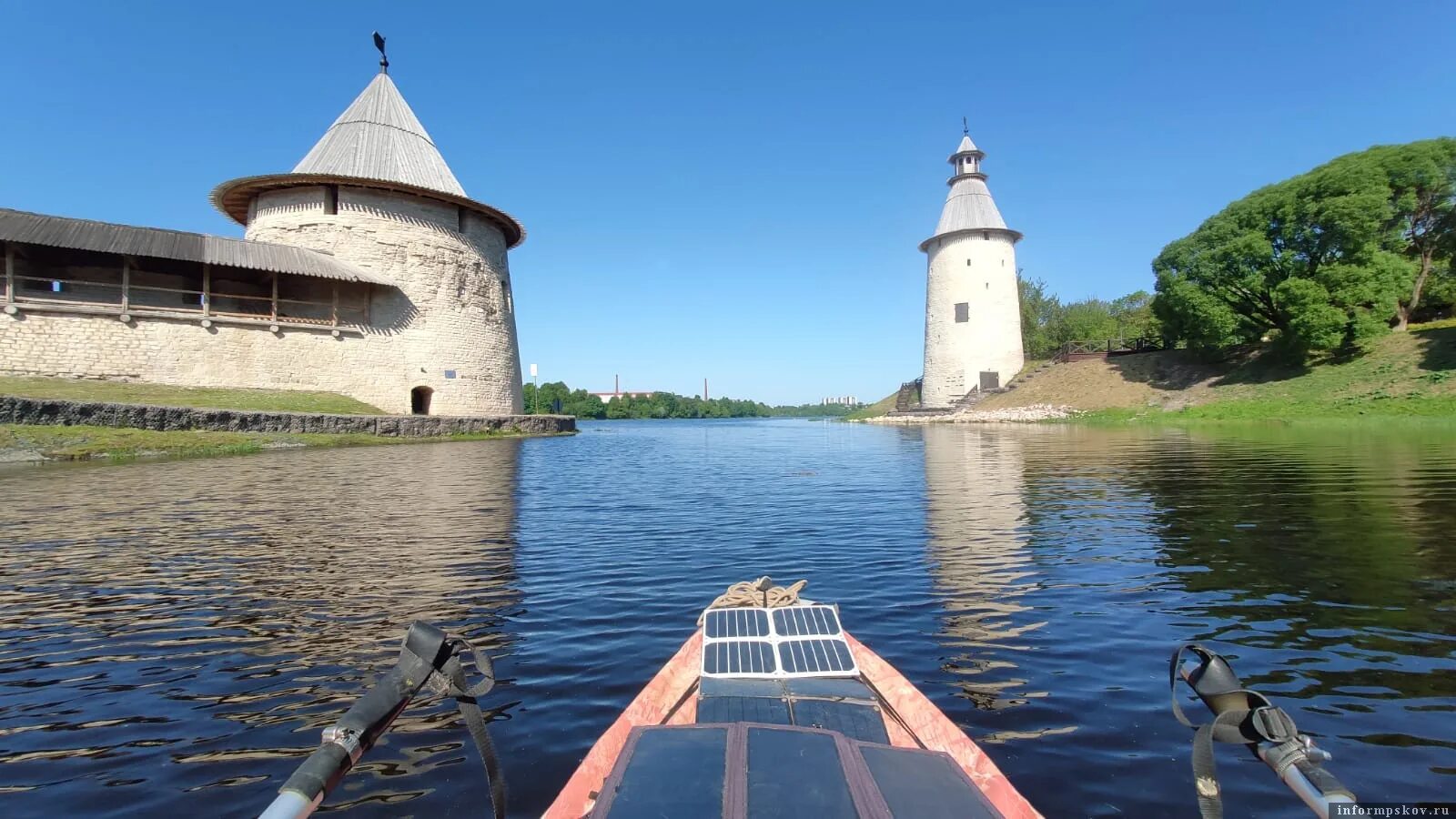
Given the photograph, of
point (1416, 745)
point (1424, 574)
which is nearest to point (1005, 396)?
point (1424, 574)

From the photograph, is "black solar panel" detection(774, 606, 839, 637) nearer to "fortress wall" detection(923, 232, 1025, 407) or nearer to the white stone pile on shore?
the white stone pile on shore

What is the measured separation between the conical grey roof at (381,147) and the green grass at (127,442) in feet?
48.6

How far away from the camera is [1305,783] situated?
2393 millimetres

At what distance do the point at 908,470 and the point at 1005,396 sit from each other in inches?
1325

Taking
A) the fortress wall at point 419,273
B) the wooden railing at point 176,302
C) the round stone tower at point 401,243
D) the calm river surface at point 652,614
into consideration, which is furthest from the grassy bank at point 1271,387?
the wooden railing at point 176,302

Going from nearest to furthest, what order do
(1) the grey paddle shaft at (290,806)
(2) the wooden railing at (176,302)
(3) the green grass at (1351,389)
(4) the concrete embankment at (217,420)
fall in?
(1) the grey paddle shaft at (290,806) → (4) the concrete embankment at (217,420) → (2) the wooden railing at (176,302) → (3) the green grass at (1351,389)

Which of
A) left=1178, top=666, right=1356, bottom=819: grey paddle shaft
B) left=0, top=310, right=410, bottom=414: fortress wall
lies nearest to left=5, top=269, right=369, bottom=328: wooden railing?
left=0, top=310, right=410, bottom=414: fortress wall

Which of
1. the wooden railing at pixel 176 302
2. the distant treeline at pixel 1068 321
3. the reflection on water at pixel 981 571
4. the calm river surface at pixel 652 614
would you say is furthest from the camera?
the distant treeline at pixel 1068 321

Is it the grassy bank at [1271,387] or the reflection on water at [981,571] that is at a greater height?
the grassy bank at [1271,387]

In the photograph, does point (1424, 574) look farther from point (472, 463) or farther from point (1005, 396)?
point (1005, 396)

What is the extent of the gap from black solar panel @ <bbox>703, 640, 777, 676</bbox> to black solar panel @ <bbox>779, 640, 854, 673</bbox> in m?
0.10

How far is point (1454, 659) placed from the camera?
4906mm

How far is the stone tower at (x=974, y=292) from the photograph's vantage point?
51062mm

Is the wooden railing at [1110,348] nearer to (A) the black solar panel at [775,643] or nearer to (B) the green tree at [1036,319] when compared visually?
(B) the green tree at [1036,319]
